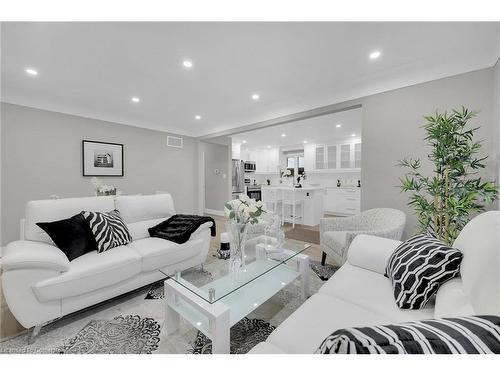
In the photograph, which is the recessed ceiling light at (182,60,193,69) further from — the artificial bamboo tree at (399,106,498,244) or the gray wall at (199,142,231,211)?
the gray wall at (199,142,231,211)

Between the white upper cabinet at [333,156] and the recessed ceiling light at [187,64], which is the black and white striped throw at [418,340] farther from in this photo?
the white upper cabinet at [333,156]

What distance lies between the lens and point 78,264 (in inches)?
61.3

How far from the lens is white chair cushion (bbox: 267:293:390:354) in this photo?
816 millimetres

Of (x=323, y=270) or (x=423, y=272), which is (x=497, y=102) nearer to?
(x=423, y=272)

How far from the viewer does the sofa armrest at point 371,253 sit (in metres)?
1.44

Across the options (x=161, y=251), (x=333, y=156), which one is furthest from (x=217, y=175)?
(x=161, y=251)

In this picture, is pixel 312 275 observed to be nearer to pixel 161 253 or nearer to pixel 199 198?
pixel 161 253

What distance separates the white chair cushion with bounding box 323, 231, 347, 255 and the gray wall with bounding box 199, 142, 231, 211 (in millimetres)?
3830

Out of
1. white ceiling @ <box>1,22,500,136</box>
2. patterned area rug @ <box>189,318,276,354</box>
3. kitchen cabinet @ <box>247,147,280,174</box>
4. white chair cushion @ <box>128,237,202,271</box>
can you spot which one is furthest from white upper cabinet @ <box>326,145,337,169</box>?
patterned area rug @ <box>189,318,276,354</box>

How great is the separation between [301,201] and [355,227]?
2213 millimetres

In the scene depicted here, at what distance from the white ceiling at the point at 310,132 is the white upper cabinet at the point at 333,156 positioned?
0.24 m

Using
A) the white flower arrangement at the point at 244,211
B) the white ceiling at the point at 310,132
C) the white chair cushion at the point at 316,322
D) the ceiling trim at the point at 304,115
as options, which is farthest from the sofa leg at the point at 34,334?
the white ceiling at the point at 310,132

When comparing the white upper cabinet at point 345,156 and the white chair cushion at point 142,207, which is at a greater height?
the white upper cabinet at point 345,156

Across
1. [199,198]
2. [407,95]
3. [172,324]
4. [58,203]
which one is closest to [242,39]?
[407,95]
